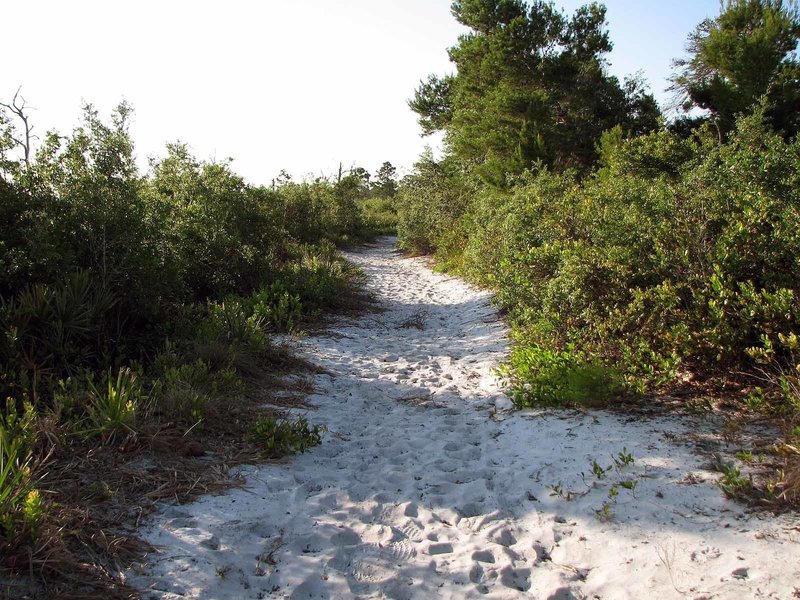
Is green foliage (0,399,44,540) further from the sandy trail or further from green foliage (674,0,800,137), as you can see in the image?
green foliage (674,0,800,137)

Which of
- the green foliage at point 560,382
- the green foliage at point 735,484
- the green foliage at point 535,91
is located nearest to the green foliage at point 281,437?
the green foliage at point 560,382

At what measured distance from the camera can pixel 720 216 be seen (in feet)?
15.3

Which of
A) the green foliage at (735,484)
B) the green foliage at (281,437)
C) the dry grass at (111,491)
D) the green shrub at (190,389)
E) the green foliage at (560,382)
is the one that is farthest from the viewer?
the green foliage at (560,382)

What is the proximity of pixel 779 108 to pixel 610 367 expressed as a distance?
13470 mm

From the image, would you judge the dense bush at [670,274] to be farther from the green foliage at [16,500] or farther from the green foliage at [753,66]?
the green foliage at [753,66]

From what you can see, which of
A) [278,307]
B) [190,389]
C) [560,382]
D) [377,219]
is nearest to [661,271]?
[560,382]

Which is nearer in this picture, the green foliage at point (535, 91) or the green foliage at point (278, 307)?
the green foliage at point (278, 307)

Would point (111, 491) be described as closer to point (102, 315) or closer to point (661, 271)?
point (102, 315)

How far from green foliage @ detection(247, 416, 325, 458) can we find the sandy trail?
0.34 feet

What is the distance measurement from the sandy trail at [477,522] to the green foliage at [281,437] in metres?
0.10

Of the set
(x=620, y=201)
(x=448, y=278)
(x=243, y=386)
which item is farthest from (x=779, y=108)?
(x=243, y=386)

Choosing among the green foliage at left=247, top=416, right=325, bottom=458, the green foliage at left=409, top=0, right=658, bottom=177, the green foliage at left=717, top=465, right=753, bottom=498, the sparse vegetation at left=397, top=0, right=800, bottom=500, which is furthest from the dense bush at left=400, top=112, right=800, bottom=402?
the green foliage at left=409, top=0, right=658, bottom=177

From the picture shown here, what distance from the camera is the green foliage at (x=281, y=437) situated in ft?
12.8

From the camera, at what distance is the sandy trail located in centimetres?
253
